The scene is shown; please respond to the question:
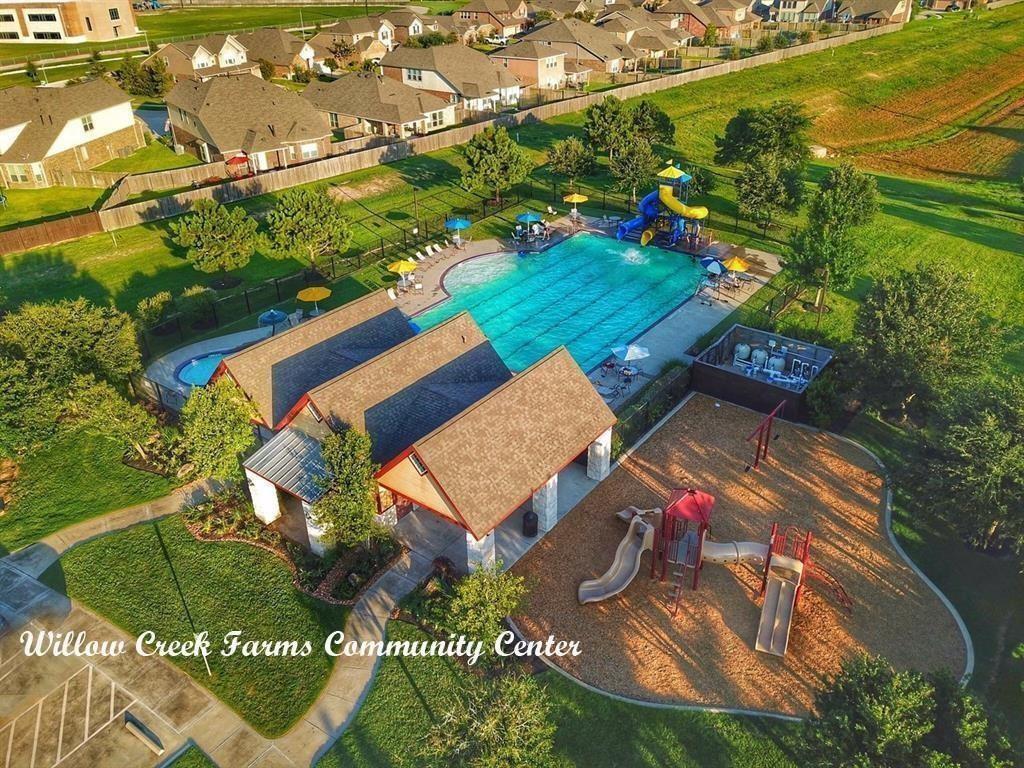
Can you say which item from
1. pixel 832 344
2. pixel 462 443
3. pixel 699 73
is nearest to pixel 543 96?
pixel 699 73

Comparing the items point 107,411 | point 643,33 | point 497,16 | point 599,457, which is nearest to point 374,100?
point 107,411

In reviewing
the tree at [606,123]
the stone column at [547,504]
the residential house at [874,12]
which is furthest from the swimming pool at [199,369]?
the residential house at [874,12]

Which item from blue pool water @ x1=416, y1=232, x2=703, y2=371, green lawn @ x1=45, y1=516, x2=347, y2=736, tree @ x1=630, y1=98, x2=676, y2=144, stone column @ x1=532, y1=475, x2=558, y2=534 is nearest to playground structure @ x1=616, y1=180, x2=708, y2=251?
blue pool water @ x1=416, y1=232, x2=703, y2=371

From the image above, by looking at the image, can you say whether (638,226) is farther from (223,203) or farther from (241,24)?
(241,24)

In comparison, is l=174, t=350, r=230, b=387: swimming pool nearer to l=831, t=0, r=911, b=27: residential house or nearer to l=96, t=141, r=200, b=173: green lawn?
l=96, t=141, r=200, b=173: green lawn

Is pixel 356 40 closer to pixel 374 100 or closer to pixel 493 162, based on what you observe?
pixel 374 100
